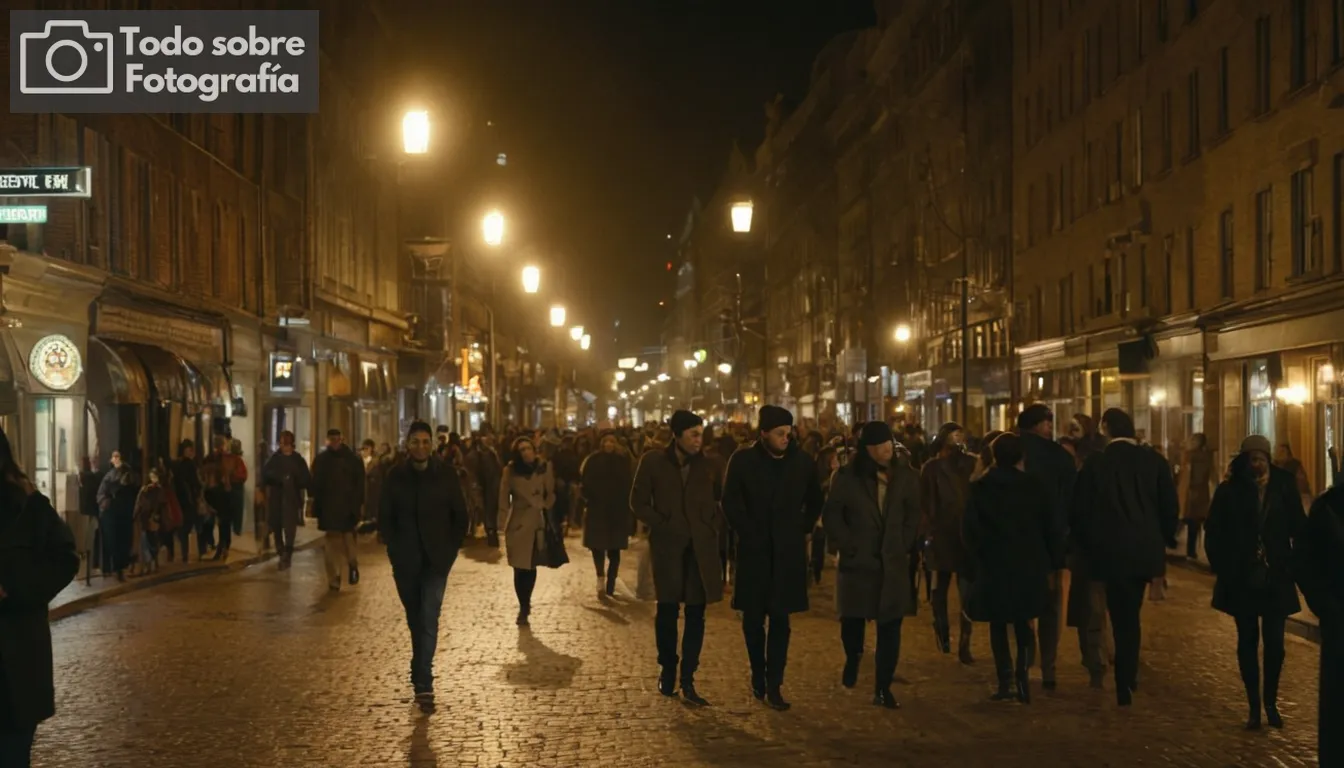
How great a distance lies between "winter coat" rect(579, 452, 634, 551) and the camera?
19.9m

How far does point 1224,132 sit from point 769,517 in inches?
917

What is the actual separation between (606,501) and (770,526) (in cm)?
896

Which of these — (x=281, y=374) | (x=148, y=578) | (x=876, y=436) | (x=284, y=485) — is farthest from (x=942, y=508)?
(x=281, y=374)

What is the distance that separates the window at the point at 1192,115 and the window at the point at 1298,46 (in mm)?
5537

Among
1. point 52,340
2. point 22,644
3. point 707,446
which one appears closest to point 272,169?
point 52,340

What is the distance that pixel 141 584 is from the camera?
69.2ft

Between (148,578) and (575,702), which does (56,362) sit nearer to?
(148,578)

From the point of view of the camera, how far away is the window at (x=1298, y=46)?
27.7 m

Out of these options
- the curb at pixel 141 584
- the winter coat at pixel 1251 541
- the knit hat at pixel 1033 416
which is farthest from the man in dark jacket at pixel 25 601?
the curb at pixel 141 584

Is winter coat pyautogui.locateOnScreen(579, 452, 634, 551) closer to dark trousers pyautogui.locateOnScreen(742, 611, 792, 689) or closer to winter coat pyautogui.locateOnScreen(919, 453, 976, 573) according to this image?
winter coat pyautogui.locateOnScreen(919, 453, 976, 573)

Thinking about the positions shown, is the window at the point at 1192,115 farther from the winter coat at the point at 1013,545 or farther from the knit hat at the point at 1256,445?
the knit hat at the point at 1256,445

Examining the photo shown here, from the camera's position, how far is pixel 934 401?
58.3 meters

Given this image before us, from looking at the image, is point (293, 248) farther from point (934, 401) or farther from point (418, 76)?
point (934, 401)

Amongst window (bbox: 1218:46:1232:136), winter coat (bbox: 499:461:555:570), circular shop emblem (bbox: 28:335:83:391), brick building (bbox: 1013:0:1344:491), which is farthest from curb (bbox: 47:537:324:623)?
window (bbox: 1218:46:1232:136)
